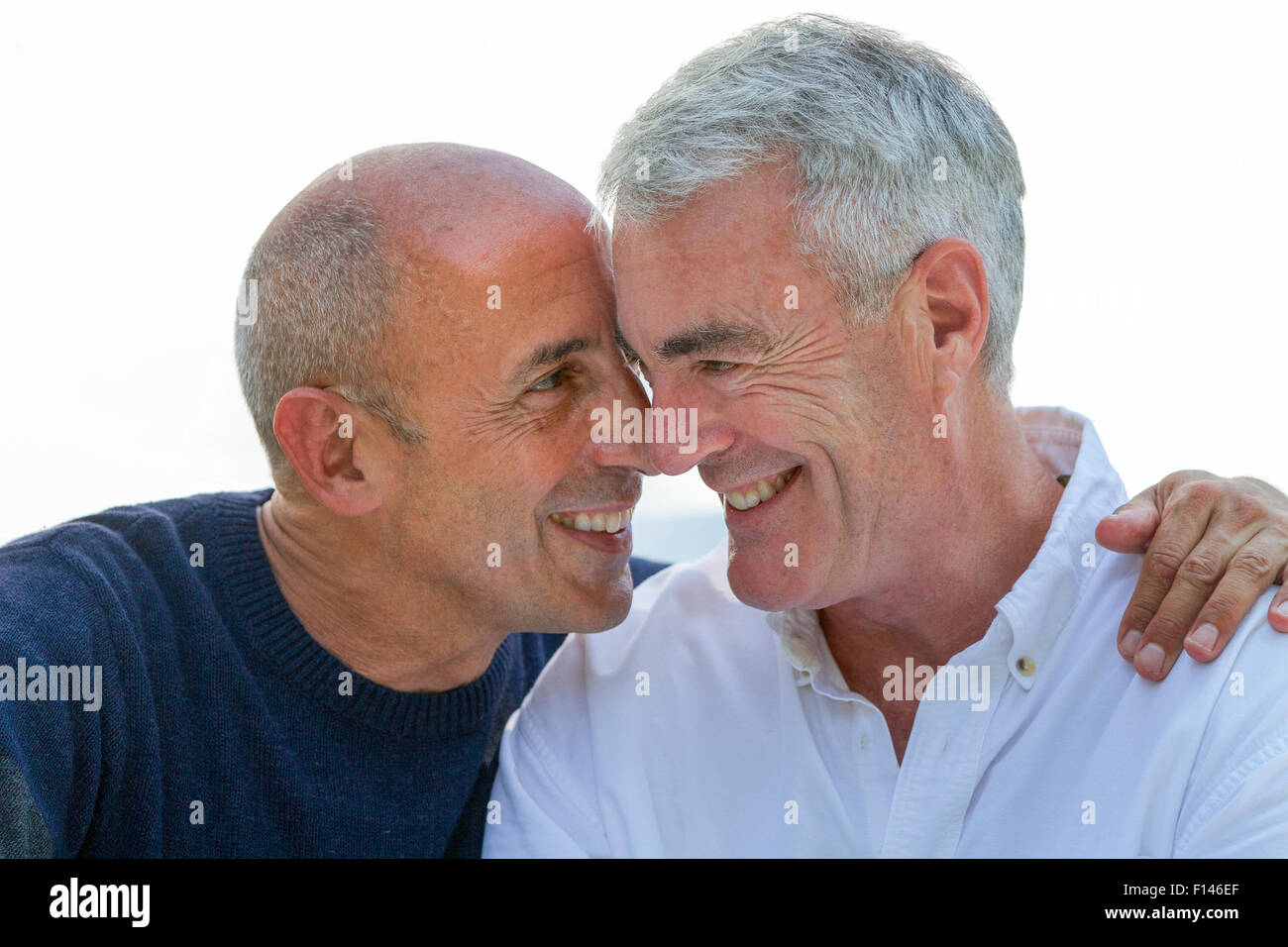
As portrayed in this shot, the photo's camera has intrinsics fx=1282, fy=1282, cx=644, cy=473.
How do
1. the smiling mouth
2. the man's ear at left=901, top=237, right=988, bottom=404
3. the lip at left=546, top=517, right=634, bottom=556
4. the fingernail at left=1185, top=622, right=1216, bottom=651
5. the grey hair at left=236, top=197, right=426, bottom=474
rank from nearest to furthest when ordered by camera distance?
the fingernail at left=1185, top=622, right=1216, bottom=651
the man's ear at left=901, top=237, right=988, bottom=404
the smiling mouth
the grey hair at left=236, top=197, right=426, bottom=474
the lip at left=546, top=517, right=634, bottom=556

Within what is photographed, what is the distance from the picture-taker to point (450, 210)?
2.38m

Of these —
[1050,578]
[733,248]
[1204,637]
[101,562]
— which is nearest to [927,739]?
[1050,578]

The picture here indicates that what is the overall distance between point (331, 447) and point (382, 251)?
0.40 metres

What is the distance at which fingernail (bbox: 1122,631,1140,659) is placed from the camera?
6.67ft

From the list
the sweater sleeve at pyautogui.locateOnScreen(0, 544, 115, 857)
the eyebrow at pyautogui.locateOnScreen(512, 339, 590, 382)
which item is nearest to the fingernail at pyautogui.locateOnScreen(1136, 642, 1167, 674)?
the eyebrow at pyautogui.locateOnScreen(512, 339, 590, 382)

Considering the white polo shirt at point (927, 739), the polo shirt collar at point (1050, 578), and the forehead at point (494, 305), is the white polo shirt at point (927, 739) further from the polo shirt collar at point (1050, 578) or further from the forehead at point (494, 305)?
the forehead at point (494, 305)

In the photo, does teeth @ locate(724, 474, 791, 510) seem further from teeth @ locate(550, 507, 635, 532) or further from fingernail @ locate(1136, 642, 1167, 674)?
fingernail @ locate(1136, 642, 1167, 674)

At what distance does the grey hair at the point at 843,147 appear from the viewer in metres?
2.10

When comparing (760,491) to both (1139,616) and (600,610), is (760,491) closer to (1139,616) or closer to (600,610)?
(600,610)

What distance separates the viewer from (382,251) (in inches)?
93.6

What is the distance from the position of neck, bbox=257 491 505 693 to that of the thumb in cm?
119
